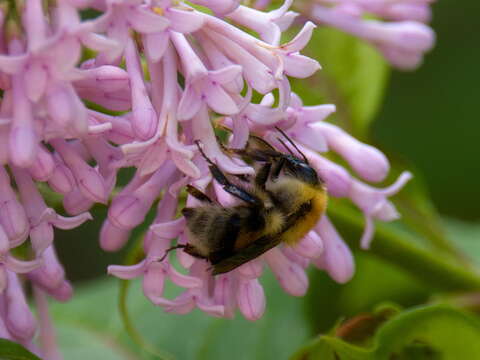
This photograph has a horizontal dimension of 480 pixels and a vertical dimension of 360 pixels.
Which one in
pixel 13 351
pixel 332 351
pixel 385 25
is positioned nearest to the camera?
pixel 13 351

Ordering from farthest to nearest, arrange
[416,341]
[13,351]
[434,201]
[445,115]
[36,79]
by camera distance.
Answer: [445,115] → [434,201] → [416,341] → [13,351] → [36,79]

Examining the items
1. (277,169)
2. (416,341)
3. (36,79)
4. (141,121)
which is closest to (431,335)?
(416,341)

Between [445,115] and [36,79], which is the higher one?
[36,79]

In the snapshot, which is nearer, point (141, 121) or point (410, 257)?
point (141, 121)

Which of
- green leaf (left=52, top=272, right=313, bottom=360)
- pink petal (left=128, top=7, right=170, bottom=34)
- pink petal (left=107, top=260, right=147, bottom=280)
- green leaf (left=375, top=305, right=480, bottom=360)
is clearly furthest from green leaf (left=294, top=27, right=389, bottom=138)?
pink petal (left=128, top=7, right=170, bottom=34)

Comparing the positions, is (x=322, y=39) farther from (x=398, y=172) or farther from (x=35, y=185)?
(x=35, y=185)

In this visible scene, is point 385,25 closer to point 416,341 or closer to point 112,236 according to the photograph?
point 416,341

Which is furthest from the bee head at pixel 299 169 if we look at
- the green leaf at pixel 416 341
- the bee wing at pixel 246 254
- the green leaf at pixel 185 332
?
the green leaf at pixel 185 332

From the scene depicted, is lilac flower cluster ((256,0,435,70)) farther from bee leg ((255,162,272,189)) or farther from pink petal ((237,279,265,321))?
pink petal ((237,279,265,321))
